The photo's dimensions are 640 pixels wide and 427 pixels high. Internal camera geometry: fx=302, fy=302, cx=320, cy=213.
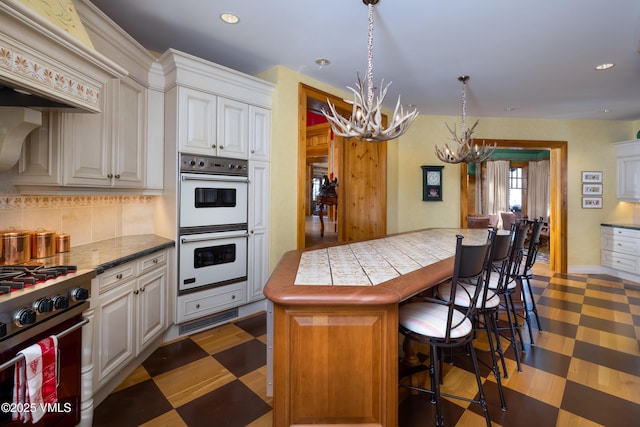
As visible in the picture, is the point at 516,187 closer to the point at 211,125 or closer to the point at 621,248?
the point at 621,248

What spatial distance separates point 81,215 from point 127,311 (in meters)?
0.88

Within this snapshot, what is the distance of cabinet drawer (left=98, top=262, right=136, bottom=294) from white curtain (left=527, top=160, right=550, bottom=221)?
33.5 feet

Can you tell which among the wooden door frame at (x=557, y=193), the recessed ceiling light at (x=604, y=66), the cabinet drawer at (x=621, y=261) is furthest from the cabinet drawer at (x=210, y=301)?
the cabinet drawer at (x=621, y=261)

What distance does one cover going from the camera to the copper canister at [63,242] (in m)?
1.96

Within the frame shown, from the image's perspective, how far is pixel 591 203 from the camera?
525cm

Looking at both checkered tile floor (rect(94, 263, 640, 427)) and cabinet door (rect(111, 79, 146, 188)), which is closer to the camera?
checkered tile floor (rect(94, 263, 640, 427))

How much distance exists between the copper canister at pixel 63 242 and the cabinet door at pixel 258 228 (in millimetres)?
1416

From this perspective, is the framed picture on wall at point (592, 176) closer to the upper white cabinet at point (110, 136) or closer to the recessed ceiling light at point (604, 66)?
the recessed ceiling light at point (604, 66)

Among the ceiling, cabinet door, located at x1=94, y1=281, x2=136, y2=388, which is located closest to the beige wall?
the ceiling

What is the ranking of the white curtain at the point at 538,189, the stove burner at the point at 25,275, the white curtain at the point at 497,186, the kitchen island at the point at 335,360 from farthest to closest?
1. the white curtain at the point at 497,186
2. the white curtain at the point at 538,189
3. the kitchen island at the point at 335,360
4. the stove burner at the point at 25,275

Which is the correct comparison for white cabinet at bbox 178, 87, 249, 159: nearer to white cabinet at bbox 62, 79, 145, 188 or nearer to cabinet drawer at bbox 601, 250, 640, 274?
white cabinet at bbox 62, 79, 145, 188

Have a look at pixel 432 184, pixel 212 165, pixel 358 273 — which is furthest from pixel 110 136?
pixel 432 184

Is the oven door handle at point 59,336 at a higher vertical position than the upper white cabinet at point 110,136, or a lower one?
lower

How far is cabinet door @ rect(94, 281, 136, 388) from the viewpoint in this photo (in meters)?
1.72
